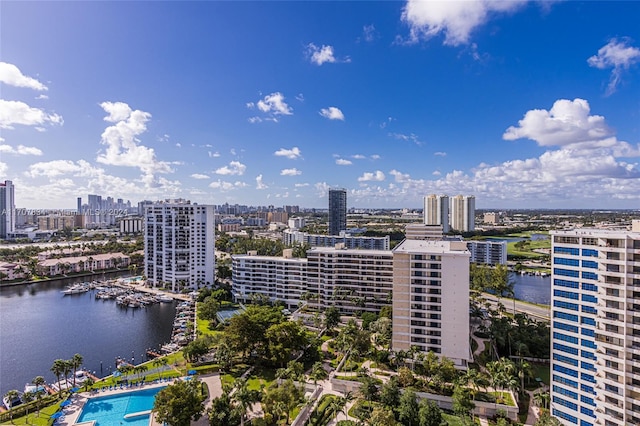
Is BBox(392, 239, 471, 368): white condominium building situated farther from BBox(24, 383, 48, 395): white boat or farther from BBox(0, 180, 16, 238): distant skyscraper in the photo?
BBox(0, 180, 16, 238): distant skyscraper

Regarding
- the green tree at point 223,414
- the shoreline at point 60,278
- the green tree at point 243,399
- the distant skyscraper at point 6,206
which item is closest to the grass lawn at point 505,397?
the green tree at point 243,399

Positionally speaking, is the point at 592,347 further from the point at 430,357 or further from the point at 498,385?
the point at 430,357

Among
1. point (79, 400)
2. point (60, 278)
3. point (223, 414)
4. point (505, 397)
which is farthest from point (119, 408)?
point (60, 278)

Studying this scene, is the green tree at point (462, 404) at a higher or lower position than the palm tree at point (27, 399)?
higher

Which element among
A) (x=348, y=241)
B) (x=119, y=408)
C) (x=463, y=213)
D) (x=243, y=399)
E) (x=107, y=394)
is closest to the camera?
(x=243, y=399)

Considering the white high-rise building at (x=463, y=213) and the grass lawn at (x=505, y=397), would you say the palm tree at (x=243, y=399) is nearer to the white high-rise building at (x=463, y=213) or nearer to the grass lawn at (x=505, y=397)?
the grass lawn at (x=505, y=397)

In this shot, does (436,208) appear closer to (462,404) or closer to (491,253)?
(491,253)
